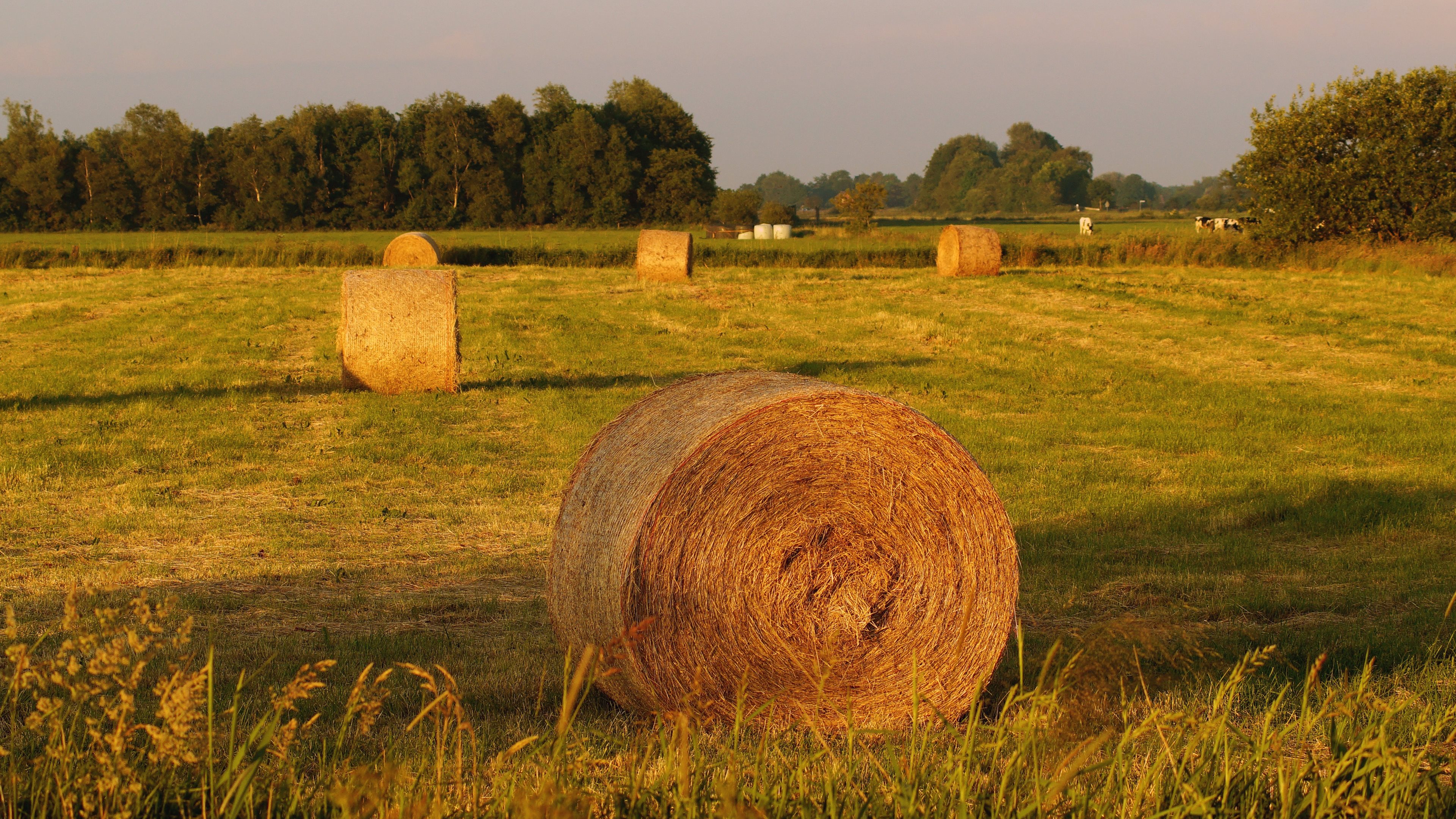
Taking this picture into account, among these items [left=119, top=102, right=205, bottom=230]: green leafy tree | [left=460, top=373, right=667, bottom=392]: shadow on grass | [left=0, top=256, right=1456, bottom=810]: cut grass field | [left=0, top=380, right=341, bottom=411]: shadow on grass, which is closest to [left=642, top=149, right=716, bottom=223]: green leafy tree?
[left=119, top=102, right=205, bottom=230]: green leafy tree

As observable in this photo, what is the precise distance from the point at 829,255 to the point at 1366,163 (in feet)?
48.5

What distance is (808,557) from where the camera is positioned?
4988mm

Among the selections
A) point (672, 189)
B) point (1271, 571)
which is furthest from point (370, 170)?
point (1271, 571)

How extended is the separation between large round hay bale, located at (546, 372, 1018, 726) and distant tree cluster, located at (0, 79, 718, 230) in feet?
213

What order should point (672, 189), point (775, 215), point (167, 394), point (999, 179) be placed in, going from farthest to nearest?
point (999, 179), point (672, 189), point (775, 215), point (167, 394)

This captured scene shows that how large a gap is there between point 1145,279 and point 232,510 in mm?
24156

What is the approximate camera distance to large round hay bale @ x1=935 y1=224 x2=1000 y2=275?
28.5 m

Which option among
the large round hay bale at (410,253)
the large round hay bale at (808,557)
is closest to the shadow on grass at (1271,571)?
the large round hay bale at (808,557)

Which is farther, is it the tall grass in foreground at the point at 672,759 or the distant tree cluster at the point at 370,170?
the distant tree cluster at the point at 370,170

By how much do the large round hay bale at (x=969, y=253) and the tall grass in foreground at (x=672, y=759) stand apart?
24.2m

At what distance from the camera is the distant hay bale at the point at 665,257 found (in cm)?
2783

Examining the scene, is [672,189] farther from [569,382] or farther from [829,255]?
[569,382]

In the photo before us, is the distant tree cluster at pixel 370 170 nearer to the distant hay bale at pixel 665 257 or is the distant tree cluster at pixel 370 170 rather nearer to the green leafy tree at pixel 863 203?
the green leafy tree at pixel 863 203

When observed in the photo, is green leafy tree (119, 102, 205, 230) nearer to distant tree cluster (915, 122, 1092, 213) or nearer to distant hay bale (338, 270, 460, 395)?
distant hay bale (338, 270, 460, 395)
